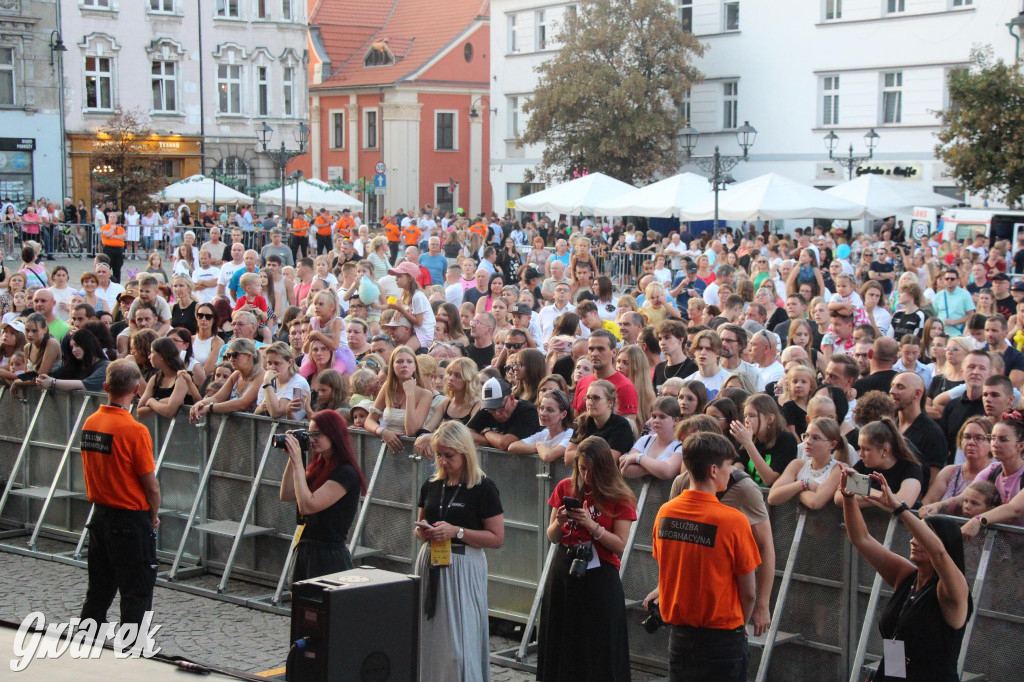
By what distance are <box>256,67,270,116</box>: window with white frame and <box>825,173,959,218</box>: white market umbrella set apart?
32909mm

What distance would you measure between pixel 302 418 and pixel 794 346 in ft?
12.4

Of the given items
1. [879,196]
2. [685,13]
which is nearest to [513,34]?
[685,13]

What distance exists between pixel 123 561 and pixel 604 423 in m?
2.95

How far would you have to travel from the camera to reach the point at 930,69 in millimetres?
37219

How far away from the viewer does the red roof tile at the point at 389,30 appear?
60.2m

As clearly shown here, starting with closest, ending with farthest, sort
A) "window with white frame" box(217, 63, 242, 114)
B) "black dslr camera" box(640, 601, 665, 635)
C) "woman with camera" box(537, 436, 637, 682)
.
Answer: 1. "black dslr camera" box(640, 601, 665, 635)
2. "woman with camera" box(537, 436, 637, 682)
3. "window with white frame" box(217, 63, 242, 114)

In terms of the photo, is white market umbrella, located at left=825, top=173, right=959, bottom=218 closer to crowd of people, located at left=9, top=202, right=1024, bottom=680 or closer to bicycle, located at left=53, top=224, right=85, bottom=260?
crowd of people, located at left=9, top=202, right=1024, bottom=680

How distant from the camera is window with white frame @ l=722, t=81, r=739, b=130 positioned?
42625 millimetres

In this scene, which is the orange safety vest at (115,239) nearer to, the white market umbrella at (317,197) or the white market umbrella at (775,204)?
the white market umbrella at (317,197)

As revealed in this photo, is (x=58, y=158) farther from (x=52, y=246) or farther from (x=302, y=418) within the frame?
(x=302, y=418)

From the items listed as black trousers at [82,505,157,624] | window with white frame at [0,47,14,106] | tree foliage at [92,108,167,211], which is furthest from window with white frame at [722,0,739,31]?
black trousers at [82,505,157,624]

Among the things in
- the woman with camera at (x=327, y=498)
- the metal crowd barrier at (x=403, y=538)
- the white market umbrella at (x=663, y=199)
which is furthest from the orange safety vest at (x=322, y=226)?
the woman with camera at (x=327, y=498)

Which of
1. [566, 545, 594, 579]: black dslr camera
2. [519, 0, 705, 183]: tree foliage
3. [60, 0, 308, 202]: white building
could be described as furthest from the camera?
[60, 0, 308, 202]: white building

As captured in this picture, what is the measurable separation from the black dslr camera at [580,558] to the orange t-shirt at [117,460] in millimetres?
2693
